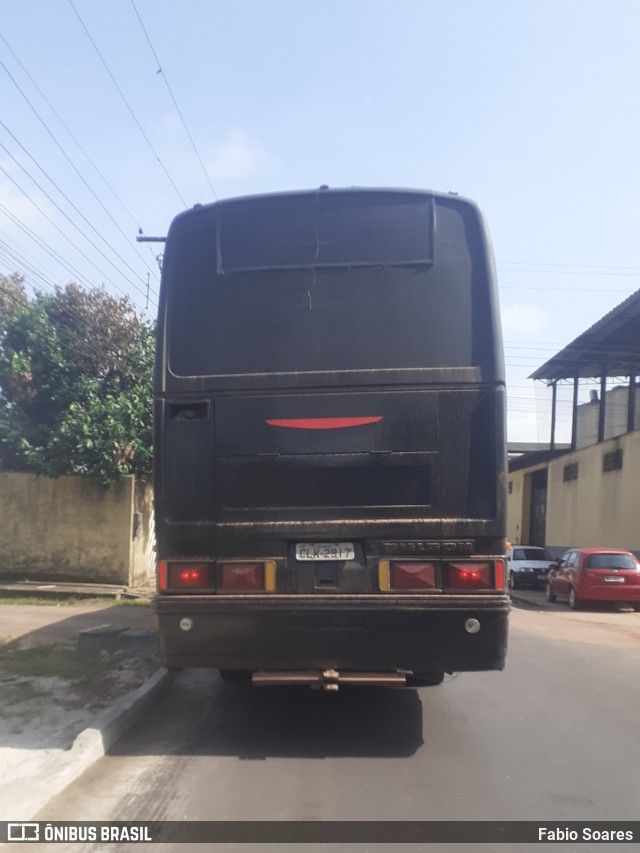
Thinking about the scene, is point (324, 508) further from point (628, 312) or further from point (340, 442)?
point (628, 312)

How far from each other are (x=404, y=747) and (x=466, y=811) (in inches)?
49.7

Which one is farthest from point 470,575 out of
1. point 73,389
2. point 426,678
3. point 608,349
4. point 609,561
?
point 608,349

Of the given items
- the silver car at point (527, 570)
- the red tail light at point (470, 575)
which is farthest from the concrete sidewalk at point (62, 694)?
the silver car at point (527, 570)

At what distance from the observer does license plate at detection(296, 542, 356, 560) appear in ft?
18.9

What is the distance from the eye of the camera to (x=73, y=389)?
16.2m

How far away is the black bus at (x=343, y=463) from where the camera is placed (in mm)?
5691

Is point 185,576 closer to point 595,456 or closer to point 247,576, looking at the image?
point 247,576

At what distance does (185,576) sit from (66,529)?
11.4m

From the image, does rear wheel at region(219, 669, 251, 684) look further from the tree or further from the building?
the building

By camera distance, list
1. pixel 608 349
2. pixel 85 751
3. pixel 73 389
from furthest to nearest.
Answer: pixel 608 349
pixel 73 389
pixel 85 751

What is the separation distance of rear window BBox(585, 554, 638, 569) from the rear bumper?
14.0m

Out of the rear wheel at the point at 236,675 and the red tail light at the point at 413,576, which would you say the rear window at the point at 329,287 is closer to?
the red tail light at the point at 413,576

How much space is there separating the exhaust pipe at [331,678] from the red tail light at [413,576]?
70 cm

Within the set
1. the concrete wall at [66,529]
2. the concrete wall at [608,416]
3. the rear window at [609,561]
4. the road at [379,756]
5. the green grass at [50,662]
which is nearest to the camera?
the road at [379,756]
